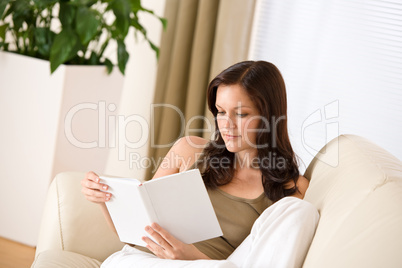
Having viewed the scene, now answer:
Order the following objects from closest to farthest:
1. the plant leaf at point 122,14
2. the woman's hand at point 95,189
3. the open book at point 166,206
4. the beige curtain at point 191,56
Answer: the open book at point 166,206
the woman's hand at point 95,189
the plant leaf at point 122,14
the beige curtain at point 191,56

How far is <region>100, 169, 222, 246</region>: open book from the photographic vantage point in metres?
1.55

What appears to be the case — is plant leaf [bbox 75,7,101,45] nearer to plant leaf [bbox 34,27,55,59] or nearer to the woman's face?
plant leaf [bbox 34,27,55,59]

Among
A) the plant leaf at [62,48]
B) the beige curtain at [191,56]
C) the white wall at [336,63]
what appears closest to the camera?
the plant leaf at [62,48]

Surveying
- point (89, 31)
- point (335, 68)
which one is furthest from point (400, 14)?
point (89, 31)

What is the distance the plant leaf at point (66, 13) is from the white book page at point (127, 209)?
1212mm

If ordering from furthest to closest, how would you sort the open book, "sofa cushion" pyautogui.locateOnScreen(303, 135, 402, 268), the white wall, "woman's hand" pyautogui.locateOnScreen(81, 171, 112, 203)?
the white wall, "woman's hand" pyautogui.locateOnScreen(81, 171, 112, 203), the open book, "sofa cushion" pyautogui.locateOnScreen(303, 135, 402, 268)

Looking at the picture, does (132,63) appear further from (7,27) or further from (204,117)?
(7,27)

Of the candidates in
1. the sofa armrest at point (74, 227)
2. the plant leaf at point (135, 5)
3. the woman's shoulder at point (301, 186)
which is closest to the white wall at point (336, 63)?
the plant leaf at point (135, 5)

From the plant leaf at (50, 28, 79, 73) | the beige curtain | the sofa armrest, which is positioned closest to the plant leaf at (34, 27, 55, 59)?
the plant leaf at (50, 28, 79, 73)

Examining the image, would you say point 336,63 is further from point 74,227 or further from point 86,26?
point 74,227

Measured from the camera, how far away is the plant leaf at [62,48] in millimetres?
2549

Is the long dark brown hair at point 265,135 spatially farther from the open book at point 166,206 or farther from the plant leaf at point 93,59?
the plant leaf at point 93,59

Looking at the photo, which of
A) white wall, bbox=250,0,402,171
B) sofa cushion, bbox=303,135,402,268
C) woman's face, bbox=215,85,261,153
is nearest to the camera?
sofa cushion, bbox=303,135,402,268

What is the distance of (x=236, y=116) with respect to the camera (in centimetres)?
181
